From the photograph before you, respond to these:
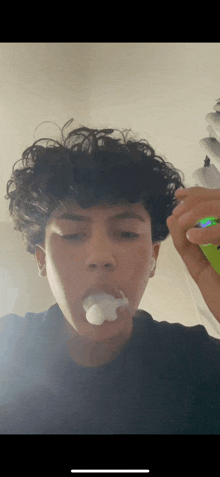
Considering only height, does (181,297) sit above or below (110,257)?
below

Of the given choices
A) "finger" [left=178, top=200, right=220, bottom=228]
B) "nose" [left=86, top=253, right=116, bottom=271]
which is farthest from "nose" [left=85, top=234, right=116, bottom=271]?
"finger" [left=178, top=200, right=220, bottom=228]

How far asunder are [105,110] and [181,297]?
566 millimetres

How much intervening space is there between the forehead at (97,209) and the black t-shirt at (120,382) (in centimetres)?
27

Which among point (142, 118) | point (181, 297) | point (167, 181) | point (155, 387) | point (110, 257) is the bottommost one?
point (155, 387)

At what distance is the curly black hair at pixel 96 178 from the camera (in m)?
1.32

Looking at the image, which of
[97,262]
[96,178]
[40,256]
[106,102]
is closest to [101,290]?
[97,262]

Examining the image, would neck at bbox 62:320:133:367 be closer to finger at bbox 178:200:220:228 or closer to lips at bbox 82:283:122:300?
lips at bbox 82:283:122:300

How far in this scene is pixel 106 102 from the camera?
4.38ft

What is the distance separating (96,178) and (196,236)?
0.32 m

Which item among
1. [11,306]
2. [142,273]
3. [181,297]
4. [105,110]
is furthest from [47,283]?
[105,110]

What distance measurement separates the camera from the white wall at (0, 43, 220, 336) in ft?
4.36

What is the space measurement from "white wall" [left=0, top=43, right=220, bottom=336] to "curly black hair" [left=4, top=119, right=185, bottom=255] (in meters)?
0.03
